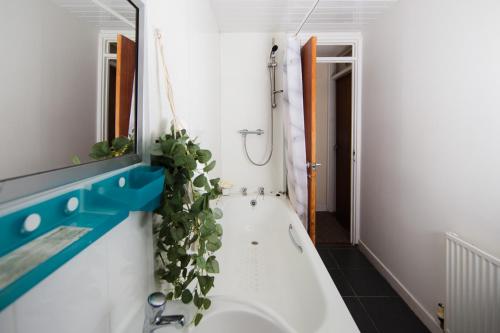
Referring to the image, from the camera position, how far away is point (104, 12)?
62 cm

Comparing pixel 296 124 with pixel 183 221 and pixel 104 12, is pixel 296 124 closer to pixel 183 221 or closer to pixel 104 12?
pixel 183 221

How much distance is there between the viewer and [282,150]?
2764 mm

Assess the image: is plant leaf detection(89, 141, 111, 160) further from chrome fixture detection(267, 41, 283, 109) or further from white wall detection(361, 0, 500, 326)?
chrome fixture detection(267, 41, 283, 109)

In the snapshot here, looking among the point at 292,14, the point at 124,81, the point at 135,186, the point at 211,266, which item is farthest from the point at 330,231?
the point at 124,81

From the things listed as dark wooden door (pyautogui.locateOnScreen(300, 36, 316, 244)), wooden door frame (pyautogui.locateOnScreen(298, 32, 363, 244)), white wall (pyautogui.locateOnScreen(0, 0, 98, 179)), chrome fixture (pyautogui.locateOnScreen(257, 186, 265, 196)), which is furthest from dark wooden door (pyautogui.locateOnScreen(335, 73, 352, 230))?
white wall (pyautogui.locateOnScreen(0, 0, 98, 179))

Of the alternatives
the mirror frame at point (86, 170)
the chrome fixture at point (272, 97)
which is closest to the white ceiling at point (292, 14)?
the chrome fixture at point (272, 97)

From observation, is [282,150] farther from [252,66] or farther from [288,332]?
[288,332]

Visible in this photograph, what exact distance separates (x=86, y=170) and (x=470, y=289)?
5.85 feet

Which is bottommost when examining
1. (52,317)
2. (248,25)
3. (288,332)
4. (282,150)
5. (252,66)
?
(288,332)

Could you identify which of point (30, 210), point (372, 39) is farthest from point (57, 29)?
point (372, 39)

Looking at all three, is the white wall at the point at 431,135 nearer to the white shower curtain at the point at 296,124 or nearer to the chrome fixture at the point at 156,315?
the white shower curtain at the point at 296,124

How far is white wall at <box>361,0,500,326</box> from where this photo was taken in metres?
1.28

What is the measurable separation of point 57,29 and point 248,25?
2.36m

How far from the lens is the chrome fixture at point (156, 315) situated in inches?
26.1
